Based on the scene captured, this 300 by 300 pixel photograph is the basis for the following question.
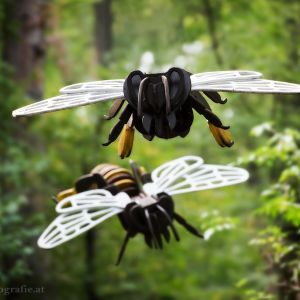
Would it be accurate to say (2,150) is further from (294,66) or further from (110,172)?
(110,172)

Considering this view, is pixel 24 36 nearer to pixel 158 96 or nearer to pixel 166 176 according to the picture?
pixel 166 176

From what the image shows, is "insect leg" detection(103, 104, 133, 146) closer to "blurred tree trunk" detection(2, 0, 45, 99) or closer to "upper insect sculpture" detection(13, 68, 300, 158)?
"upper insect sculpture" detection(13, 68, 300, 158)

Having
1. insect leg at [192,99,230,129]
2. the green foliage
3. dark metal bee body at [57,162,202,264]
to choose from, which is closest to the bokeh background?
the green foliage

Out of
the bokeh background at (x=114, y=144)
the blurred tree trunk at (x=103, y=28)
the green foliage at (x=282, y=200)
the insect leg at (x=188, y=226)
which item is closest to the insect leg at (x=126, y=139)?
the insect leg at (x=188, y=226)

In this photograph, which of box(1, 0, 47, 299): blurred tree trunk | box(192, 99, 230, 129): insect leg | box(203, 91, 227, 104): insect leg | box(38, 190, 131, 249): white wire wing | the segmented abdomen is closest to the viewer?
box(192, 99, 230, 129): insect leg

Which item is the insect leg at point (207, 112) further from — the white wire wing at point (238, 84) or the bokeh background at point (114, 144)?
the bokeh background at point (114, 144)

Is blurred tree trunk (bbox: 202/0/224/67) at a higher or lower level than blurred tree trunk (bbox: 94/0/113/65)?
lower
